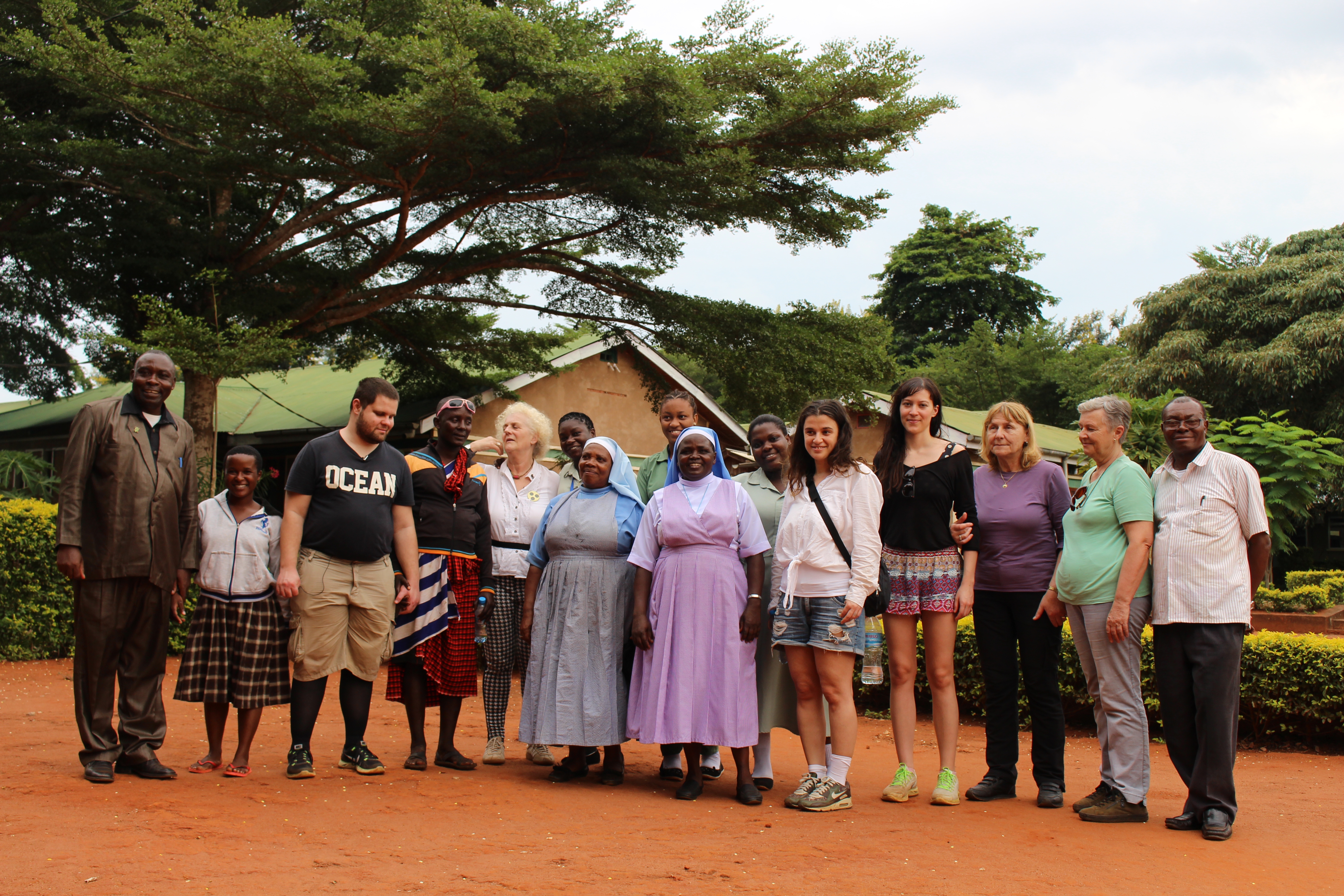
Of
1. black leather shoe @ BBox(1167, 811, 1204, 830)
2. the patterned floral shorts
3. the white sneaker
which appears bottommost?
the white sneaker

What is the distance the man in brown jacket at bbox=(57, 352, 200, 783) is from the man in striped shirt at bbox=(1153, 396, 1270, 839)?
4.81 m

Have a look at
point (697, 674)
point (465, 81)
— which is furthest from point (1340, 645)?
point (465, 81)

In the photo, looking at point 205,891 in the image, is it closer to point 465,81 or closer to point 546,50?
point 465,81

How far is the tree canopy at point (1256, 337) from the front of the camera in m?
23.4

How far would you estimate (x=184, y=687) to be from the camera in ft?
17.4

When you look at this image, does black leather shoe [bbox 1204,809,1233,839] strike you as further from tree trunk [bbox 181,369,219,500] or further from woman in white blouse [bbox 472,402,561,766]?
tree trunk [bbox 181,369,219,500]

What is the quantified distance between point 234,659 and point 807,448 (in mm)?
3142

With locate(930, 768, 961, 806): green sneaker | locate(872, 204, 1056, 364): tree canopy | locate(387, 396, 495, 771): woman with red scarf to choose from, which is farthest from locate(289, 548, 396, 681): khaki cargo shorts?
locate(872, 204, 1056, 364): tree canopy

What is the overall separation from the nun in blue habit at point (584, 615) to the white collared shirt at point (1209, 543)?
2.61 metres

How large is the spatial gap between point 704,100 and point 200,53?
496 cm

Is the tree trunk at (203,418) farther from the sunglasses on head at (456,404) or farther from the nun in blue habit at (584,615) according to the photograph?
the nun in blue habit at (584,615)

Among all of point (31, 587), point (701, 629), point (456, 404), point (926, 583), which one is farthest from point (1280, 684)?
point (31, 587)

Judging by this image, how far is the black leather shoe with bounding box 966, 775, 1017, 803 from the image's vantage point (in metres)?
5.30

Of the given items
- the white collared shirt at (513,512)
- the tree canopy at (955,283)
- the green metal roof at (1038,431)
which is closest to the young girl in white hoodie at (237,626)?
the white collared shirt at (513,512)
